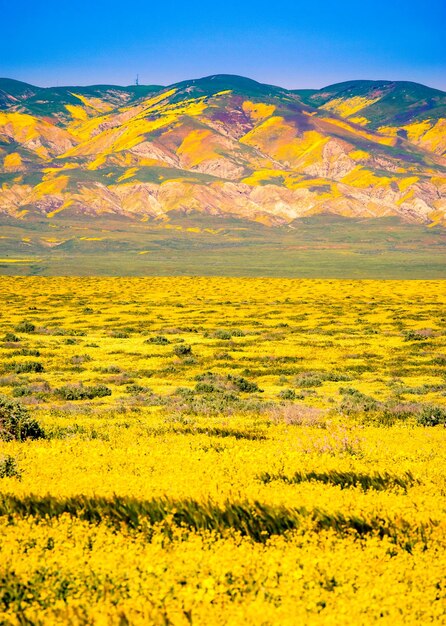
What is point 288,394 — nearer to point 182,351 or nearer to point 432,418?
point 432,418

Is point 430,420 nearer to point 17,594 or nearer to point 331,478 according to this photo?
point 331,478

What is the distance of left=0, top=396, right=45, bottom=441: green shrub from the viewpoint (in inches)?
529

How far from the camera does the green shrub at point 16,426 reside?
13438 mm

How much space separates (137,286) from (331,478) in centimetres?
9666

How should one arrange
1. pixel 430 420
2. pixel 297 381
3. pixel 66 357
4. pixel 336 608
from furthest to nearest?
pixel 66 357 → pixel 297 381 → pixel 430 420 → pixel 336 608

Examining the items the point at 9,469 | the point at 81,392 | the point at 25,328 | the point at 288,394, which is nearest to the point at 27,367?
the point at 81,392

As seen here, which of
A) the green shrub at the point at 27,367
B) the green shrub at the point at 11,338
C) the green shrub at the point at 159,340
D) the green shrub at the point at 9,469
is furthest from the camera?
the green shrub at the point at 11,338

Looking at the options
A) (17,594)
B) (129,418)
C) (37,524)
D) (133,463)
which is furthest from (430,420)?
(17,594)

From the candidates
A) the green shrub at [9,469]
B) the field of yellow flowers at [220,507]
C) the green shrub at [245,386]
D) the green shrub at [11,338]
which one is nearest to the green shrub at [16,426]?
the field of yellow flowers at [220,507]

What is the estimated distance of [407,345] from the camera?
39656mm

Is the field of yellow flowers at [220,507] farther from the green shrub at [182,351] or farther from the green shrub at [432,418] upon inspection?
the green shrub at [182,351]

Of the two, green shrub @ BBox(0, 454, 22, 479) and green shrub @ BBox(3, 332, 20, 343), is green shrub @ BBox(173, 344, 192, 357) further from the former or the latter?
green shrub @ BBox(0, 454, 22, 479)

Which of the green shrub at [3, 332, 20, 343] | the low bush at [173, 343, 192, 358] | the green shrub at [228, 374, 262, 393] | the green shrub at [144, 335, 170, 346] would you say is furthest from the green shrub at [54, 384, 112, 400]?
the green shrub at [3, 332, 20, 343]

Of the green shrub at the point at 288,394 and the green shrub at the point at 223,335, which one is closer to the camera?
the green shrub at the point at 288,394
